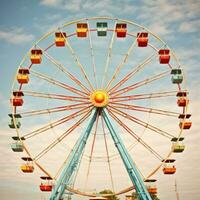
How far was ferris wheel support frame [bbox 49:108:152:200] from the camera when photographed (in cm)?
1995

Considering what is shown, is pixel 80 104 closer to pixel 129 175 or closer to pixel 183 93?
pixel 129 175

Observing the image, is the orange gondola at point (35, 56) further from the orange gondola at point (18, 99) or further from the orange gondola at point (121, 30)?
the orange gondola at point (121, 30)

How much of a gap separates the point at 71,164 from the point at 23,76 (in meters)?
6.66

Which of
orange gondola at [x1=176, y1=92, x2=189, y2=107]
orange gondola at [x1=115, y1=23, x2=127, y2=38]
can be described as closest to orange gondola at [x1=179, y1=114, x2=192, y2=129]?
orange gondola at [x1=176, y1=92, x2=189, y2=107]

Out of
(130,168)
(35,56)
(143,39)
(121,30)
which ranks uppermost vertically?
(121,30)

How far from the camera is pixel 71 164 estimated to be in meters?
20.7

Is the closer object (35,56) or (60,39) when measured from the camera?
(35,56)

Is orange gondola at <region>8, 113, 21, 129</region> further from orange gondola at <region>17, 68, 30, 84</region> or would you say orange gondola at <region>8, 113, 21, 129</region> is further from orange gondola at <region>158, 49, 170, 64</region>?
orange gondola at <region>158, 49, 170, 64</region>

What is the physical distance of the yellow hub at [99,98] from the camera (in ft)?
70.3

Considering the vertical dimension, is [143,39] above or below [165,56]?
above

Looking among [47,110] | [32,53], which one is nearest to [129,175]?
[47,110]

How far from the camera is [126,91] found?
2247 centimetres

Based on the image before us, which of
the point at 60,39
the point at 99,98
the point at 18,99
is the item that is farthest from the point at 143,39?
the point at 18,99

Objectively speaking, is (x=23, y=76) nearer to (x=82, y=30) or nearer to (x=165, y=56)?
(x=82, y=30)
